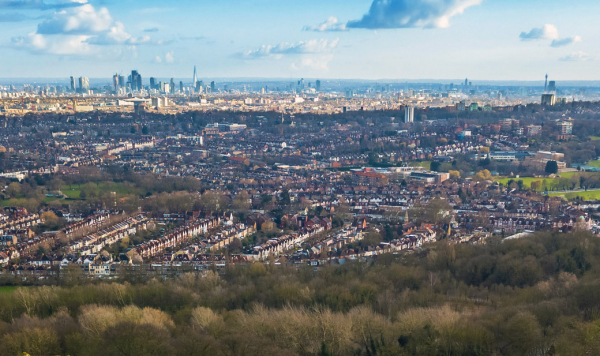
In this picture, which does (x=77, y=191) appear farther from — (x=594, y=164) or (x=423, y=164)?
(x=594, y=164)

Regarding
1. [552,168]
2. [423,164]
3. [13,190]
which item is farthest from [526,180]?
[13,190]

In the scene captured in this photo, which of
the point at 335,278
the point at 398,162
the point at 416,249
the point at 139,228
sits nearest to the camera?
the point at 335,278

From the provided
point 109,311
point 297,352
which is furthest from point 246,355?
point 109,311

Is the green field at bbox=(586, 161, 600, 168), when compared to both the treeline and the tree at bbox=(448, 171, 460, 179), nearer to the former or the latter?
the tree at bbox=(448, 171, 460, 179)

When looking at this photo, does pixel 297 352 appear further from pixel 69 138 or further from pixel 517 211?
pixel 69 138

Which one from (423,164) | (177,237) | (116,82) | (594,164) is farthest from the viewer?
(116,82)

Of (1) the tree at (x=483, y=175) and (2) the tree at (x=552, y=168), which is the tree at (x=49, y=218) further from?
(2) the tree at (x=552, y=168)

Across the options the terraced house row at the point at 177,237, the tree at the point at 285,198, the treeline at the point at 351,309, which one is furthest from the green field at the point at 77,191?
the treeline at the point at 351,309
